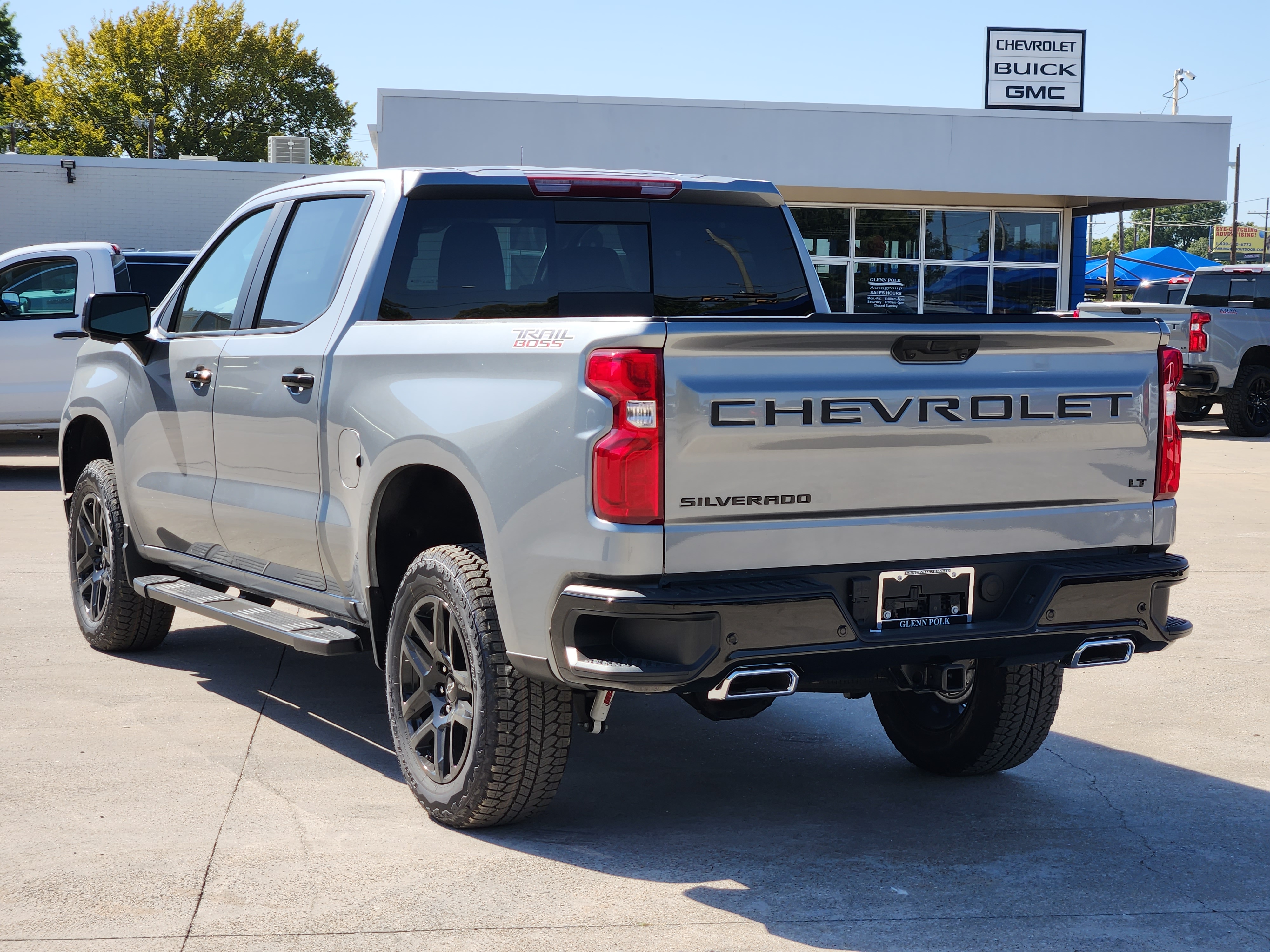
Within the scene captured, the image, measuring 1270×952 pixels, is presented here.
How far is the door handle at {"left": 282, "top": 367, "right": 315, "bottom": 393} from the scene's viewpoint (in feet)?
16.7

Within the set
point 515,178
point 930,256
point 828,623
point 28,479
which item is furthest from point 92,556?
point 930,256

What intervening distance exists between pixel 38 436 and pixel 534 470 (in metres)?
15.2

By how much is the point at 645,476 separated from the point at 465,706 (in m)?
1.10

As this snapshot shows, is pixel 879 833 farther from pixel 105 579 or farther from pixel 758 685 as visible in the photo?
pixel 105 579

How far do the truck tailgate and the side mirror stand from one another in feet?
11.1

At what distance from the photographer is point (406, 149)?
24.2 metres

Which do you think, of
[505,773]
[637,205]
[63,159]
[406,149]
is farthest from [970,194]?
[505,773]

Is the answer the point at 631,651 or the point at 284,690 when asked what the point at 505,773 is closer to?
the point at 631,651

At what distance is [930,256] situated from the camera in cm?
2902

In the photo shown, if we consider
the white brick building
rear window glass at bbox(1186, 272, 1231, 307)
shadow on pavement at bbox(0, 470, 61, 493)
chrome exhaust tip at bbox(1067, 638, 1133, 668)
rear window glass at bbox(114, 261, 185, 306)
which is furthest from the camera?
the white brick building

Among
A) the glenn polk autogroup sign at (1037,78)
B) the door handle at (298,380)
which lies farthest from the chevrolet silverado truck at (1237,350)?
the door handle at (298,380)

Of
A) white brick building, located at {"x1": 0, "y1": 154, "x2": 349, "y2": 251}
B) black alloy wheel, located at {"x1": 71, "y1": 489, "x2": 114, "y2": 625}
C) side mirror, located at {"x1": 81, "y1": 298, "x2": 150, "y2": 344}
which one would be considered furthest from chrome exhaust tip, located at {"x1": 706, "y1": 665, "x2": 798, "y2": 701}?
white brick building, located at {"x1": 0, "y1": 154, "x2": 349, "y2": 251}

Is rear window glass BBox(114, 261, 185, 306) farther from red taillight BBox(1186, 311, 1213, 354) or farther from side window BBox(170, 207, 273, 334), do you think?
red taillight BBox(1186, 311, 1213, 354)

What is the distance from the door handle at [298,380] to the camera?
510 cm
